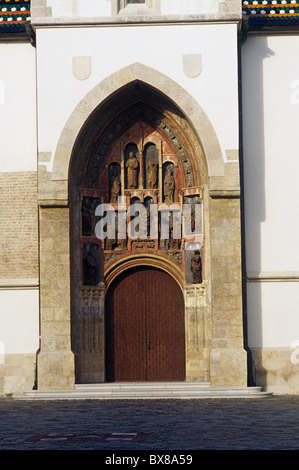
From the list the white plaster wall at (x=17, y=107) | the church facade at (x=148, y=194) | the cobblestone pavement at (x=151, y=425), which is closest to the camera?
the cobblestone pavement at (x=151, y=425)

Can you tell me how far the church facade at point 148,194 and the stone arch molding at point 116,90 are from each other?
3 centimetres

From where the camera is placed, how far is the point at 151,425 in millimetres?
15461

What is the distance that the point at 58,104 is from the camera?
22.2 m

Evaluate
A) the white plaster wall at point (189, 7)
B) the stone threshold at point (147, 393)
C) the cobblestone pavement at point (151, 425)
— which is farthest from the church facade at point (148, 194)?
the cobblestone pavement at point (151, 425)

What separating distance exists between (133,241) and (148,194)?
3.73 ft

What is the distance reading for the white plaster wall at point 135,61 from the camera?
72.6ft

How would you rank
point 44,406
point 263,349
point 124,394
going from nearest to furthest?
point 44,406
point 124,394
point 263,349

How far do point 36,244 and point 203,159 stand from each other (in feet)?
13.7

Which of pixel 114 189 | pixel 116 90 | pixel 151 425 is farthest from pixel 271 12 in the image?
pixel 151 425

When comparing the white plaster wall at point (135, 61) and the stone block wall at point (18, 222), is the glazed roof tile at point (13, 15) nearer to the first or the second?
the white plaster wall at point (135, 61)

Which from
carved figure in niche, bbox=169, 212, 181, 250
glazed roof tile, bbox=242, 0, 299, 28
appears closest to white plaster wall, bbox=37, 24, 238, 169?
glazed roof tile, bbox=242, 0, 299, 28
